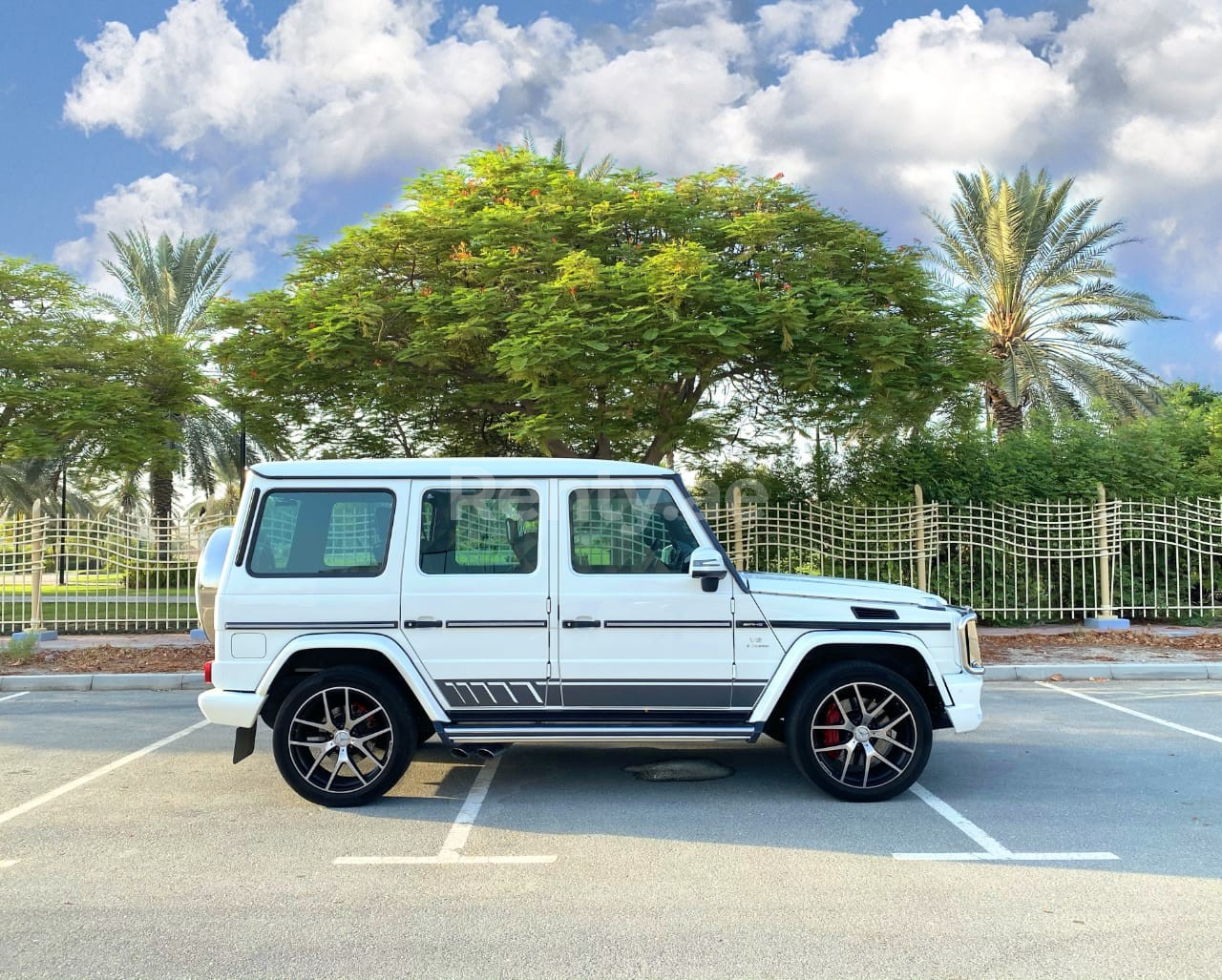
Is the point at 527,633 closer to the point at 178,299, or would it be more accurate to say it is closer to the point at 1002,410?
the point at 1002,410

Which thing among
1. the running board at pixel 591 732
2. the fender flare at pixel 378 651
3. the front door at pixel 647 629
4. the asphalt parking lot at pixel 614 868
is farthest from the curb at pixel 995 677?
the front door at pixel 647 629

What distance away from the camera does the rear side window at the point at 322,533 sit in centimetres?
603

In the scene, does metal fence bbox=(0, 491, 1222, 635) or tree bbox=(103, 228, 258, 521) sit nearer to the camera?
metal fence bbox=(0, 491, 1222, 635)

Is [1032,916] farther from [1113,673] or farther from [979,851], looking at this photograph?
[1113,673]

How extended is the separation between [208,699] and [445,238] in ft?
32.5

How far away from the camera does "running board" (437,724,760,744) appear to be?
597 cm

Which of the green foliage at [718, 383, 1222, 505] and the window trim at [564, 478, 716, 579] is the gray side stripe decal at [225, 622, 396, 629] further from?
the green foliage at [718, 383, 1222, 505]

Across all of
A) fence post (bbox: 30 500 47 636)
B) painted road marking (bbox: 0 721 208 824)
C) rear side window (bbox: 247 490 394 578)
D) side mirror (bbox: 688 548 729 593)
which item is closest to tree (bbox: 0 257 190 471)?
fence post (bbox: 30 500 47 636)

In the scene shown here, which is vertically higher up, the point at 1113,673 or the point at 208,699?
the point at 208,699

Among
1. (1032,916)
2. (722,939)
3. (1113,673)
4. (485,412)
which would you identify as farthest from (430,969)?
(485,412)

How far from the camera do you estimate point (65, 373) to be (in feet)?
50.7

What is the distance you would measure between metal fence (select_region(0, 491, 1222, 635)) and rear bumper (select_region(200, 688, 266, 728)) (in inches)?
380

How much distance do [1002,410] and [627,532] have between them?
1904 centimetres

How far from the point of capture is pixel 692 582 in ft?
19.5
